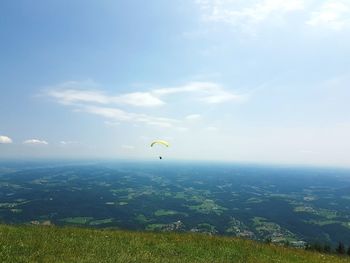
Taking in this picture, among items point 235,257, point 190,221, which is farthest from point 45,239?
point 190,221

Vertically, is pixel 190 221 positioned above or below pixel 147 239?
below

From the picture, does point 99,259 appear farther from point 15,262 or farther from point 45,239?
point 45,239

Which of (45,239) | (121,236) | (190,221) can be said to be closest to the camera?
(45,239)

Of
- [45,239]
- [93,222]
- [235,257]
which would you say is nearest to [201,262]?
[235,257]

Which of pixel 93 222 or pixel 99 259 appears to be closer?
pixel 99 259

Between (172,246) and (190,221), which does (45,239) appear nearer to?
(172,246)

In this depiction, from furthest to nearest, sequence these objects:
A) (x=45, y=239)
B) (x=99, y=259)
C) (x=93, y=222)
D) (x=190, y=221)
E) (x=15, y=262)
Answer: (x=190, y=221)
(x=93, y=222)
(x=45, y=239)
(x=99, y=259)
(x=15, y=262)
